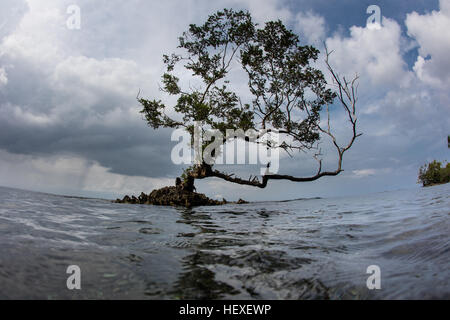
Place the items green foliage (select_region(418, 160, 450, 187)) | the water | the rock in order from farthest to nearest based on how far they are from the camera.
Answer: green foliage (select_region(418, 160, 450, 187))
the rock
the water

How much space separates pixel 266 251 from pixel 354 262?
3.90 feet

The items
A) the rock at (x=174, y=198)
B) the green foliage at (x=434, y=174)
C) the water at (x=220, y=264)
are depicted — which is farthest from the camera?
the green foliage at (x=434, y=174)

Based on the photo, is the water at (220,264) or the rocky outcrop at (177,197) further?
the rocky outcrop at (177,197)

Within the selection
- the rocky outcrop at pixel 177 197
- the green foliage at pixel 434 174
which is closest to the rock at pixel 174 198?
the rocky outcrop at pixel 177 197

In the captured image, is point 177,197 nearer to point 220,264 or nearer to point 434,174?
point 220,264

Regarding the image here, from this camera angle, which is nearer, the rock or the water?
the water

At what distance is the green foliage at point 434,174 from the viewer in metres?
46.0

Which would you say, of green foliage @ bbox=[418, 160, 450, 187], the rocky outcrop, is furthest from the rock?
green foliage @ bbox=[418, 160, 450, 187]

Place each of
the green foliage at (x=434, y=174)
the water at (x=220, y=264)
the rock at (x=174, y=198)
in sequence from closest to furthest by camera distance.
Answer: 1. the water at (x=220, y=264)
2. the rock at (x=174, y=198)
3. the green foliage at (x=434, y=174)

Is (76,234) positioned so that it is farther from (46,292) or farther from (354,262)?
(354,262)

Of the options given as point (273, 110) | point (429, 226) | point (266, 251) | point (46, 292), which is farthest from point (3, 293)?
point (273, 110)

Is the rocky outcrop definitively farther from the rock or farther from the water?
the water

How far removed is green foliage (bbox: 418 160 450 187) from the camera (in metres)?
46.0

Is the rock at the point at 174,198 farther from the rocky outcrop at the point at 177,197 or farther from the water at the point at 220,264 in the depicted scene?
the water at the point at 220,264
